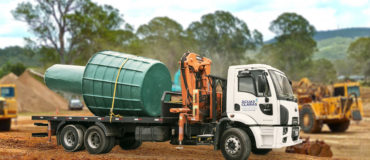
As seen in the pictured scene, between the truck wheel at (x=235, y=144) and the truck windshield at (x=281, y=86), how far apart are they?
4.48 ft

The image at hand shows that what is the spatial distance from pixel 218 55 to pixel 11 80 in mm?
32701

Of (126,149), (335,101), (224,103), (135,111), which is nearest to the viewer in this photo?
(224,103)

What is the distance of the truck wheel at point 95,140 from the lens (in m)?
12.0

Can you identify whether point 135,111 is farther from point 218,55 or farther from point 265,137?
point 218,55

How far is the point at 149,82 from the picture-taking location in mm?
Result: 11945

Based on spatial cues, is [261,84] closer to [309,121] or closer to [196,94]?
[196,94]

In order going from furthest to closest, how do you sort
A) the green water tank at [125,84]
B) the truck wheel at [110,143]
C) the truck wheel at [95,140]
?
the truck wheel at [110,143] < the truck wheel at [95,140] < the green water tank at [125,84]

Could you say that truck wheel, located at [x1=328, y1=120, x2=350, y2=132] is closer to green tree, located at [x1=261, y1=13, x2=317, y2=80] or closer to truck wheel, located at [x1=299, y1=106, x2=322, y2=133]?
truck wheel, located at [x1=299, y1=106, x2=322, y2=133]

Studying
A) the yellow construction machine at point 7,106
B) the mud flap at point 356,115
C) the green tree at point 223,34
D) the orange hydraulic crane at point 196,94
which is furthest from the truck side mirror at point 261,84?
the green tree at point 223,34

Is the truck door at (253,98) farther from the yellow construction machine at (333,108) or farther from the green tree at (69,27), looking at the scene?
the green tree at (69,27)

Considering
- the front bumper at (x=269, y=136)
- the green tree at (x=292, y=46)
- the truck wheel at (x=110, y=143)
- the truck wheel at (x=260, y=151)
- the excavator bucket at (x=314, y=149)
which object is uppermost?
Answer: the green tree at (x=292, y=46)

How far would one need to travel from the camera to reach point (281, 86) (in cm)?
1073

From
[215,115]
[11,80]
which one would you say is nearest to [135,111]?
[215,115]

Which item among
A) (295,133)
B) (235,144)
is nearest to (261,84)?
(235,144)
